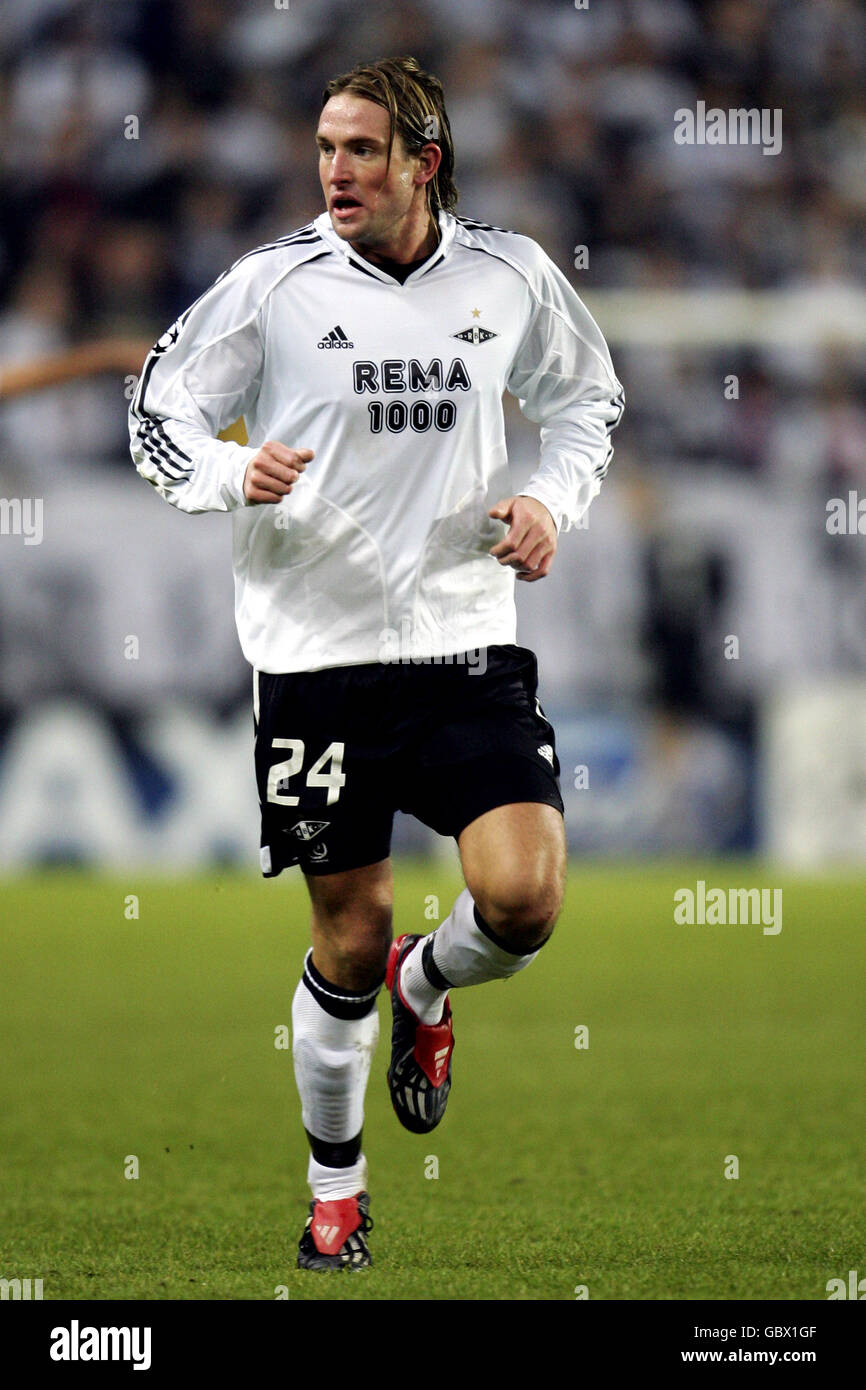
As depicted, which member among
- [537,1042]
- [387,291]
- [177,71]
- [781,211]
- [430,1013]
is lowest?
[537,1042]

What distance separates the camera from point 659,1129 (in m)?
5.51

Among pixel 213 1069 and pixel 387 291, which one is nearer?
pixel 387 291

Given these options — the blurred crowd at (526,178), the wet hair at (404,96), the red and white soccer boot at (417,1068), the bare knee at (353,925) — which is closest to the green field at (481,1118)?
the red and white soccer boot at (417,1068)

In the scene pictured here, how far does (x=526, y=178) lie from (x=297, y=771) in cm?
1122

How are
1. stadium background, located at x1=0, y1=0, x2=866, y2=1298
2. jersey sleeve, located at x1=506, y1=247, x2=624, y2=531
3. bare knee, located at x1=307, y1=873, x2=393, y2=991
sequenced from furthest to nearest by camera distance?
stadium background, located at x1=0, y1=0, x2=866, y2=1298, jersey sleeve, located at x1=506, y1=247, x2=624, y2=531, bare knee, located at x1=307, y1=873, x2=393, y2=991

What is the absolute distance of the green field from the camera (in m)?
3.87

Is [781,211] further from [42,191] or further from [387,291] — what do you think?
[387,291]

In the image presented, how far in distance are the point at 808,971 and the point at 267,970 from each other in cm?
230

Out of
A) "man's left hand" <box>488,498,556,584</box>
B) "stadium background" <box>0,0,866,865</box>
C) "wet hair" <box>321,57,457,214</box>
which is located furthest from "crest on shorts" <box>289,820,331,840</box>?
"stadium background" <box>0,0,866,865</box>

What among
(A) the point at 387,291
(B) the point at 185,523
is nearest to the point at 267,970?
(B) the point at 185,523

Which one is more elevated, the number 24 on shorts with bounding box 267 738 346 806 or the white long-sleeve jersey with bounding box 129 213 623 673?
the white long-sleeve jersey with bounding box 129 213 623 673

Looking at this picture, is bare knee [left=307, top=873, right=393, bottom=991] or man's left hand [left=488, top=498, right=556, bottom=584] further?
bare knee [left=307, top=873, right=393, bottom=991]

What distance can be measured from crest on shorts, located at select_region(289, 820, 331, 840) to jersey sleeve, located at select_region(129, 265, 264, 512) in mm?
650

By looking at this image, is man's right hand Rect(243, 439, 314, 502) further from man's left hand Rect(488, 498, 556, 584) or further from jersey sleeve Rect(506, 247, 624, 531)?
jersey sleeve Rect(506, 247, 624, 531)
